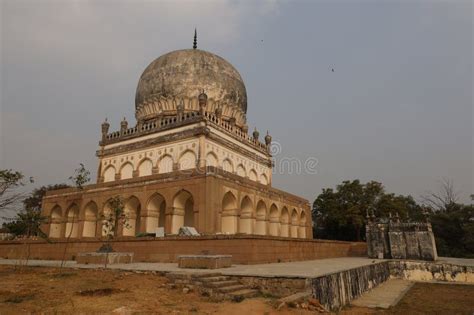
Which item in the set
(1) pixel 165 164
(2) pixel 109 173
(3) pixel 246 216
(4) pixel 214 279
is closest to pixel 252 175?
(3) pixel 246 216

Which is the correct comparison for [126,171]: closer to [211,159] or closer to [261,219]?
[211,159]

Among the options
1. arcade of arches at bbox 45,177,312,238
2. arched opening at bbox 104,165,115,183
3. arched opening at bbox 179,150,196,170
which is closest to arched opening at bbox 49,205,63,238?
arcade of arches at bbox 45,177,312,238

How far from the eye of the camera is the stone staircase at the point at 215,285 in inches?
266

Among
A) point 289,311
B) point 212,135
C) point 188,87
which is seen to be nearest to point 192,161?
point 212,135

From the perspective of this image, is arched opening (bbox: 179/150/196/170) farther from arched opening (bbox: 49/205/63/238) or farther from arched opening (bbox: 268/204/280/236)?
arched opening (bbox: 49/205/63/238)

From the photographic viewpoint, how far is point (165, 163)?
74.9 ft

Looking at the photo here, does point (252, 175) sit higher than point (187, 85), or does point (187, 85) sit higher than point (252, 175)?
point (187, 85)

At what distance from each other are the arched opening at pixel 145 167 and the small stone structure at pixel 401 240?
14.6 meters

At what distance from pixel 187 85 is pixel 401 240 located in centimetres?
1744

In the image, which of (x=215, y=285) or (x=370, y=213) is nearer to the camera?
(x=215, y=285)

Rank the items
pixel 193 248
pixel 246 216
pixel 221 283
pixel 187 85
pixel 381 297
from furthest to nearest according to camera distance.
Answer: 1. pixel 187 85
2. pixel 246 216
3. pixel 193 248
4. pixel 381 297
5. pixel 221 283

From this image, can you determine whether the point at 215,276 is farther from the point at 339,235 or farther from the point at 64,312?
the point at 339,235

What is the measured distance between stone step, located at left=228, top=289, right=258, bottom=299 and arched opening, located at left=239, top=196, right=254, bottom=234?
12725mm

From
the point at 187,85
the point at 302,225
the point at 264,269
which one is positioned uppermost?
the point at 187,85
